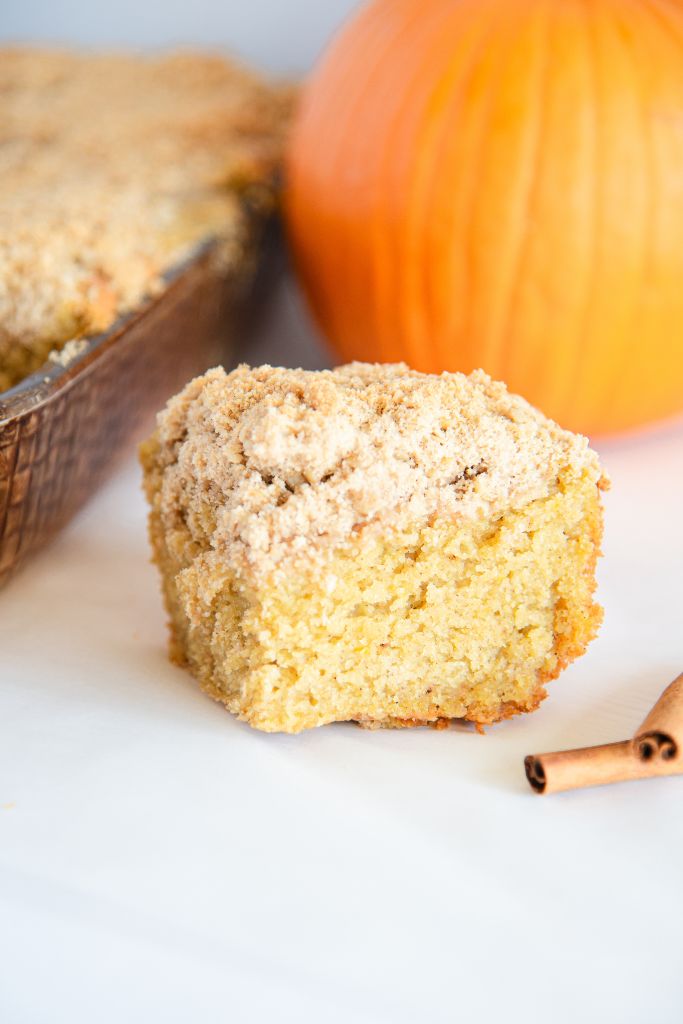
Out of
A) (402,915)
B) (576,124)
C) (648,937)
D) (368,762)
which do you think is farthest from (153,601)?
(576,124)

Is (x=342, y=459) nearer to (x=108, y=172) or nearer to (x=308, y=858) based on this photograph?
(x=308, y=858)

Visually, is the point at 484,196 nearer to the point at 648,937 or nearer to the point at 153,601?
the point at 153,601

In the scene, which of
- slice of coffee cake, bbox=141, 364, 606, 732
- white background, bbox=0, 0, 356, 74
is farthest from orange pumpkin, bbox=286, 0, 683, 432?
white background, bbox=0, 0, 356, 74

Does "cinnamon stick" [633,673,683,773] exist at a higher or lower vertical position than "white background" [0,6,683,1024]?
higher

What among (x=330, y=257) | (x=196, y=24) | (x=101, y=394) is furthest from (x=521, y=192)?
(x=196, y=24)

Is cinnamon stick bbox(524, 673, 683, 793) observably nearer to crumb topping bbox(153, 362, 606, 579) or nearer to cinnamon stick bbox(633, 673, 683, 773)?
cinnamon stick bbox(633, 673, 683, 773)

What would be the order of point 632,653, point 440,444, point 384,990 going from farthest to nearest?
point 632,653 < point 440,444 < point 384,990
